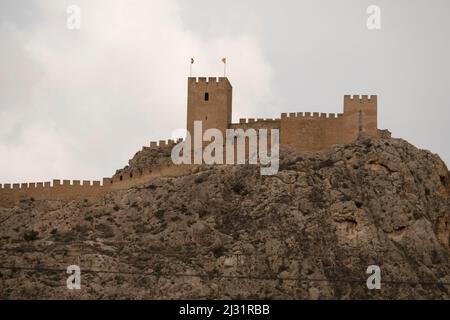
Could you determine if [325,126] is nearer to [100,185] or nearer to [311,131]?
[311,131]

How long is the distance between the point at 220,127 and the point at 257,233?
25.2ft

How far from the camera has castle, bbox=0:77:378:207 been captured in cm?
14300

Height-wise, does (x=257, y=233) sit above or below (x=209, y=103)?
below

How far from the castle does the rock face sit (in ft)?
2.19

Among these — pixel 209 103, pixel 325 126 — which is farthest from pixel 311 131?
pixel 209 103

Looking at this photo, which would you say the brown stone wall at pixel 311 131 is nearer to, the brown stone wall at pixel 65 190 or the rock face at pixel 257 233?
the rock face at pixel 257 233

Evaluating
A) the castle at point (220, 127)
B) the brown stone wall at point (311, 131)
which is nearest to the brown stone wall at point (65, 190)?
the castle at point (220, 127)

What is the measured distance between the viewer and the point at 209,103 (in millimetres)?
144500

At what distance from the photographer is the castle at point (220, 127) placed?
143000 mm

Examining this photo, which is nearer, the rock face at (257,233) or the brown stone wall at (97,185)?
the rock face at (257,233)
